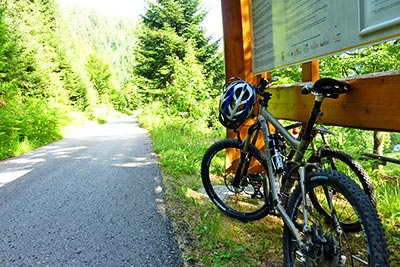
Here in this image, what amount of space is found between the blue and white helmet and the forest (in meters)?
1.08

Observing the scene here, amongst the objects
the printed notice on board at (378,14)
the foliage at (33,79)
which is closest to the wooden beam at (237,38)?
the printed notice on board at (378,14)

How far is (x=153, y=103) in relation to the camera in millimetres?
17922

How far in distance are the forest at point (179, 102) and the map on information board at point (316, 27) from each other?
24 centimetres

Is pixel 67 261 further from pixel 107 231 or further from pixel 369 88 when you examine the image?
pixel 369 88

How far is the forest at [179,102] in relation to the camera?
9.67ft

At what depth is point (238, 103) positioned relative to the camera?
10.2ft

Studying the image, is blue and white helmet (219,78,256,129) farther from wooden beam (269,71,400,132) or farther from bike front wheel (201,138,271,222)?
wooden beam (269,71,400,132)

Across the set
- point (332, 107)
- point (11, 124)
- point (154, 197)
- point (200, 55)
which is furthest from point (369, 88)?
point (200, 55)

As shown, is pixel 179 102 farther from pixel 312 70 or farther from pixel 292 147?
pixel 292 147

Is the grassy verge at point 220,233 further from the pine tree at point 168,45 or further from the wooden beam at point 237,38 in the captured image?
the pine tree at point 168,45

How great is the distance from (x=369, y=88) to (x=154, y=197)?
122 inches

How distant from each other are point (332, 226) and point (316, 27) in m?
1.42

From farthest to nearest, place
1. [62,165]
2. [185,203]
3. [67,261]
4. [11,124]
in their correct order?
[11,124]
[62,165]
[185,203]
[67,261]

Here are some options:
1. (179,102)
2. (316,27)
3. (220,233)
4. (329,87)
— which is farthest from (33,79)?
(329,87)
